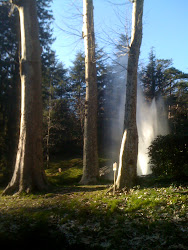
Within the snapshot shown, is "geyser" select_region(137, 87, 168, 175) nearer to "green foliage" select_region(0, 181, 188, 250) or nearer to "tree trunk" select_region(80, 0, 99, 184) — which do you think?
"tree trunk" select_region(80, 0, 99, 184)

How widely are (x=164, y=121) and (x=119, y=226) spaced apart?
1970 centimetres

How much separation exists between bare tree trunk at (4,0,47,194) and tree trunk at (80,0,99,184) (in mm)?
2631

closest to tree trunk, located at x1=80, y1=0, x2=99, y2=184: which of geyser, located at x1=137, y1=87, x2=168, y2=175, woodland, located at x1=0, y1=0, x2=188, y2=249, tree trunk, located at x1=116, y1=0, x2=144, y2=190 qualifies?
woodland, located at x1=0, y1=0, x2=188, y2=249

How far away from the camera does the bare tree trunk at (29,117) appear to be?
30.0 feet

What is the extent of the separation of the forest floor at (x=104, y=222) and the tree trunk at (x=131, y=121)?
0.49 meters

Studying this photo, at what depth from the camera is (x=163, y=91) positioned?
94.9 ft

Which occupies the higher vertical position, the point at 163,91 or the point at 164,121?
the point at 163,91

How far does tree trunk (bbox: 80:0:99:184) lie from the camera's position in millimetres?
11641

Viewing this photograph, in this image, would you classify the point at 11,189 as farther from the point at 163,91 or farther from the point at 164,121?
the point at 163,91

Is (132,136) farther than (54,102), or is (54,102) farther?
(54,102)

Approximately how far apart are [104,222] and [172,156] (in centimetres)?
366

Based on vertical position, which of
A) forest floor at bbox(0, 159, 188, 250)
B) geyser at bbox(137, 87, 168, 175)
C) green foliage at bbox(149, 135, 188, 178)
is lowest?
forest floor at bbox(0, 159, 188, 250)

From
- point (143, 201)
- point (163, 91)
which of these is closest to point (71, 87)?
point (163, 91)

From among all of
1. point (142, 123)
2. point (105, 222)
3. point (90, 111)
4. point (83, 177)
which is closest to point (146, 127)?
point (142, 123)
